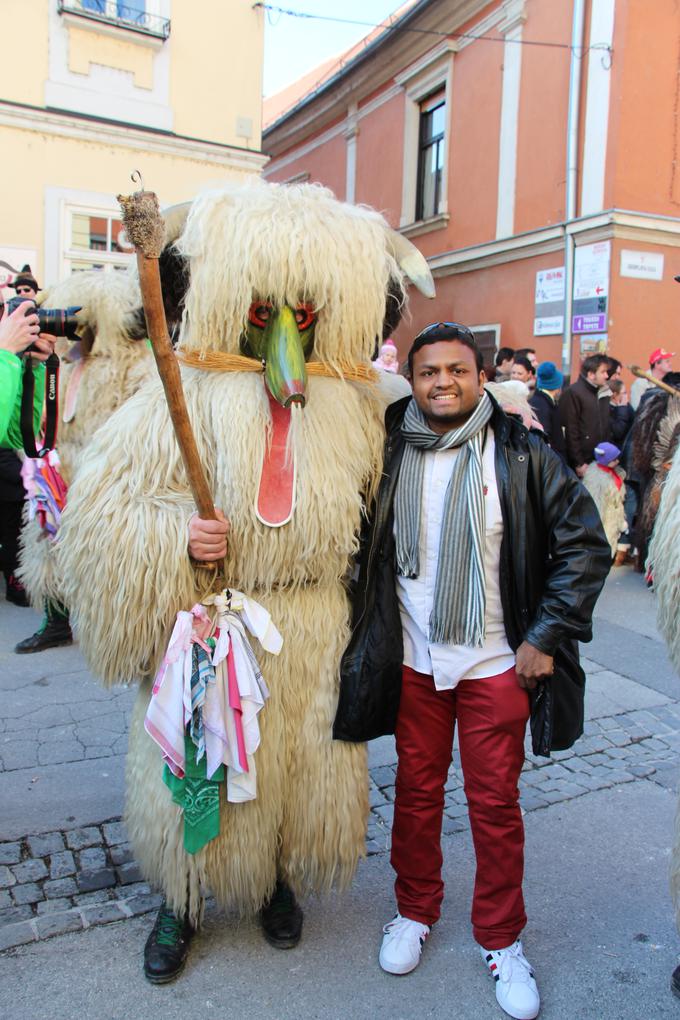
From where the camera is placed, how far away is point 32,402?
2.60m

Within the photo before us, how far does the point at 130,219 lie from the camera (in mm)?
1524

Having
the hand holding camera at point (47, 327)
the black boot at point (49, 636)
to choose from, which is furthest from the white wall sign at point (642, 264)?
the hand holding camera at point (47, 327)

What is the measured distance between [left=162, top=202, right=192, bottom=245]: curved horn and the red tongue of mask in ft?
1.70

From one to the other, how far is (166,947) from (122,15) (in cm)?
892

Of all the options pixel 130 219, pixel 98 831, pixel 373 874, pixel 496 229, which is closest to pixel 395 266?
pixel 130 219

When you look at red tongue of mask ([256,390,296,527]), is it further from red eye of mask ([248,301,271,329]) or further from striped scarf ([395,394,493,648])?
striped scarf ([395,394,493,648])

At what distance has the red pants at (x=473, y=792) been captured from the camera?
2084mm

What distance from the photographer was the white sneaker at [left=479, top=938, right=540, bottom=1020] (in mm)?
2014

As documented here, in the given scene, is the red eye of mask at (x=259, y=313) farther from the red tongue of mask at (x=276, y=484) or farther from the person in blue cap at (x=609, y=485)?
the person in blue cap at (x=609, y=485)

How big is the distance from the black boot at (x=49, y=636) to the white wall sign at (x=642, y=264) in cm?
794

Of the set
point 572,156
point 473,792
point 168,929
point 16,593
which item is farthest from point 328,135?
point 168,929

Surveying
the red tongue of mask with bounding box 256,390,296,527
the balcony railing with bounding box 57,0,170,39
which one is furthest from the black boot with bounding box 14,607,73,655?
the balcony railing with bounding box 57,0,170,39

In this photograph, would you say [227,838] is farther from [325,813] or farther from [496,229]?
[496,229]

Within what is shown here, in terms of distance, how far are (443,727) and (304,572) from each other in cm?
60
